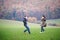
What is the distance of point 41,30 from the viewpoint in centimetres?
1109

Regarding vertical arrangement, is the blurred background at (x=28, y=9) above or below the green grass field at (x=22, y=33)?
above

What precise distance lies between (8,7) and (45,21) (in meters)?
1.02

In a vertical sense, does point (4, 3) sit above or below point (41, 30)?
above

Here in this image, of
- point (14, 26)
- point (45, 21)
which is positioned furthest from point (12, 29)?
point (45, 21)

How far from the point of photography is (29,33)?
436 inches

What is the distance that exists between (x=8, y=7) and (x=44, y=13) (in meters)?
0.94

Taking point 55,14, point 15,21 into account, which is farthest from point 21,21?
point 55,14

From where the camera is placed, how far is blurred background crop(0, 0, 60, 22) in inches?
437

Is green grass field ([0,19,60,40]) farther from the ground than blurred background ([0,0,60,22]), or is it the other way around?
blurred background ([0,0,60,22])

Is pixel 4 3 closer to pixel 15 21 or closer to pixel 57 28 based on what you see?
pixel 15 21

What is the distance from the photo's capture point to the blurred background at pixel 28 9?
36.4ft

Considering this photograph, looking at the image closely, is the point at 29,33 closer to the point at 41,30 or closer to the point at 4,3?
the point at 41,30

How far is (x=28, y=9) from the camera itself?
11.1m

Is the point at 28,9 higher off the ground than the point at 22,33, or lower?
higher
